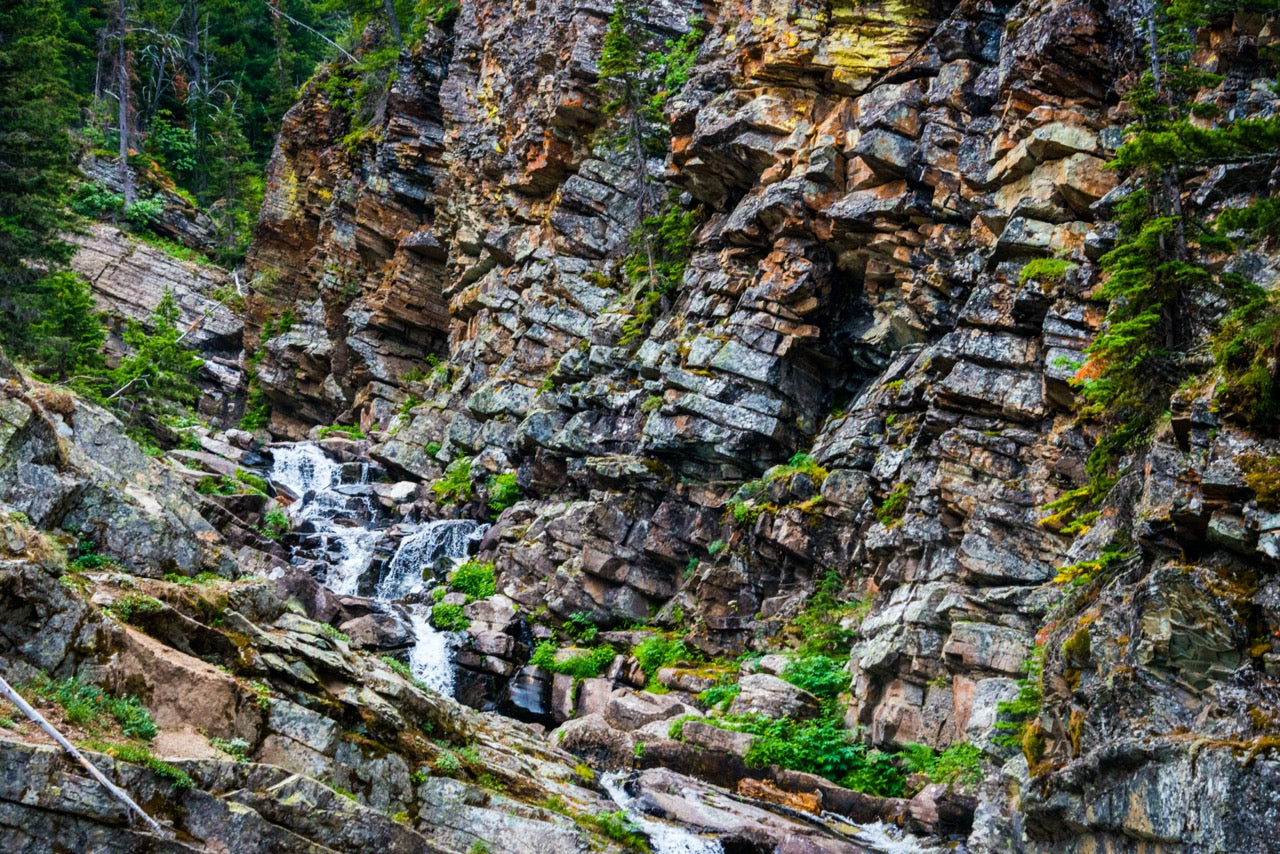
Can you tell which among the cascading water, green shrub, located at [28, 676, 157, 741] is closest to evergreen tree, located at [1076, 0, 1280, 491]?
green shrub, located at [28, 676, 157, 741]

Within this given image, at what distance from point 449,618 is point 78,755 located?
58.7 ft

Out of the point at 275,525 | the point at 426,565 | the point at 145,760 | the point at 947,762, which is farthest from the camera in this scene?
the point at 275,525

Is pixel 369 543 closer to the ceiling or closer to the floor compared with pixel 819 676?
closer to the floor

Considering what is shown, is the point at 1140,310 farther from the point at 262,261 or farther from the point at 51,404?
the point at 262,261

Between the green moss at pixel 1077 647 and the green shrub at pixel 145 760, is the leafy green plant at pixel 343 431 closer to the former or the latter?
the green shrub at pixel 145 760

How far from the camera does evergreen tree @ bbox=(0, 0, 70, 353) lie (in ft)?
102

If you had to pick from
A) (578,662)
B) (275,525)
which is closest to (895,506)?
(578,662)

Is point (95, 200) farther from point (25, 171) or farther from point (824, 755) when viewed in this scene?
point (824, 755)

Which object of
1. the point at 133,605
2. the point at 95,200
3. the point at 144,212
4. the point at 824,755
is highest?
the point at 144,212

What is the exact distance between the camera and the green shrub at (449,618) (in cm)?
2794

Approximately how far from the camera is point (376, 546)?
110 ft

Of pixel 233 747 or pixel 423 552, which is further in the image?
pixel 423 552

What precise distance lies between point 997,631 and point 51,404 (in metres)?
16.8

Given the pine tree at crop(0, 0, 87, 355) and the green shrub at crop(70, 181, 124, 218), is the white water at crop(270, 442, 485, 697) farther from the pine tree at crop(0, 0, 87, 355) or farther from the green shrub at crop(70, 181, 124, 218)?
the green shrub at crop(70, 181, 124, 218)
